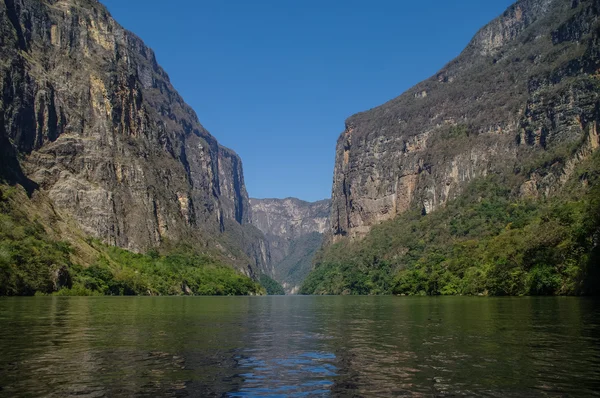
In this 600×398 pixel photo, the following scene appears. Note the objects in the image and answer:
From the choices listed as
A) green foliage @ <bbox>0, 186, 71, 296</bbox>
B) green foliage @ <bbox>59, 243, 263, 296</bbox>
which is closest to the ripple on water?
green foliage @ <bbox>0, 186, 71, 296</bbox>

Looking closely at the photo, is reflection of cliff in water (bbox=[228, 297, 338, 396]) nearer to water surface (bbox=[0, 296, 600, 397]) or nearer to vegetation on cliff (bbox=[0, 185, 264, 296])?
water surface (bbox=[0, 296, 600, 397])

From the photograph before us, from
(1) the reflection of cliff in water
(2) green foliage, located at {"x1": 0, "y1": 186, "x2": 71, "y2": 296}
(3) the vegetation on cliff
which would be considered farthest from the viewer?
(3) the vegetation on cliff

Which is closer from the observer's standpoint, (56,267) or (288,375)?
(288,375)

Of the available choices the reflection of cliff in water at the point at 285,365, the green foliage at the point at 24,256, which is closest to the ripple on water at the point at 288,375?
the reflection of cliff in water at the point at 285,365

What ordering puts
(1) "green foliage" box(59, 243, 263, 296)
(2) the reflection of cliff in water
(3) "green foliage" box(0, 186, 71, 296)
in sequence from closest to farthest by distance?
1. (2) the reflection of cliff in water
2. (3) "green foliage" box(0, 186, 71, 296)
3. (1) "green foliage" box(59, 243, 263, 296)

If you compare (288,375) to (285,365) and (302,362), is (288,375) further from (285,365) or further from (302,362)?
(302,362)

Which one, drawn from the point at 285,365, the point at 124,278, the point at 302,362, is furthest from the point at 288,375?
the point at 124,278

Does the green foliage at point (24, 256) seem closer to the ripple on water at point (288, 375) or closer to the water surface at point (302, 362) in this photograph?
the water surface at point (302, 362)

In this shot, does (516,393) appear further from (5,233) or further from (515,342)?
(5,233)
